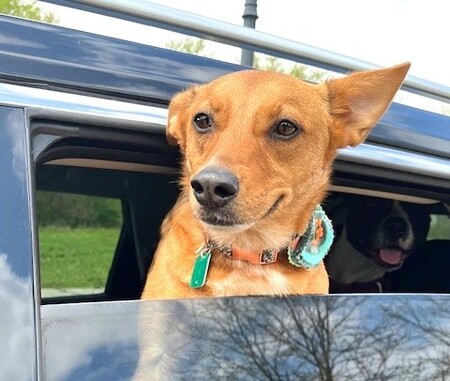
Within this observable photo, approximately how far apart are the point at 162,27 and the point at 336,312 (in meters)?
0.85

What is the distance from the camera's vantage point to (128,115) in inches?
63.0

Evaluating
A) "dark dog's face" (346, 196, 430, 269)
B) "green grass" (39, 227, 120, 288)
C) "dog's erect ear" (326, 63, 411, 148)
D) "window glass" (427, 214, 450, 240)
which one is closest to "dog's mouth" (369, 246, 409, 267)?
"dark dog's face" (346, 196, 430, 269)

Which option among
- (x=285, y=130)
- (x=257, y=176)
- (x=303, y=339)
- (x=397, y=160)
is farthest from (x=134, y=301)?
(x=397, y=160)

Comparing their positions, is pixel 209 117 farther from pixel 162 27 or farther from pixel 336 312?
pixel 336 312

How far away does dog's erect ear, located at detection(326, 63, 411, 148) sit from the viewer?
6.73ft

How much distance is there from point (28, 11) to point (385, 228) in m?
1.80

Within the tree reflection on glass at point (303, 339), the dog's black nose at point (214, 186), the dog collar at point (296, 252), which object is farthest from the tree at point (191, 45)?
the tree reflection on glass at point (303, 339)

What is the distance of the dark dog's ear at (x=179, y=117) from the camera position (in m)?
1.77

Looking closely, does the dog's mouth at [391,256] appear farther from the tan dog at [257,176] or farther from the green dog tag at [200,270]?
the green dog tag at [200,270]

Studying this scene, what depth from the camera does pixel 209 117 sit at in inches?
80.0

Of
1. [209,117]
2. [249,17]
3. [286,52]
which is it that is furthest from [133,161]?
[249,17]

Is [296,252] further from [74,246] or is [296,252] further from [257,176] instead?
[74,246]

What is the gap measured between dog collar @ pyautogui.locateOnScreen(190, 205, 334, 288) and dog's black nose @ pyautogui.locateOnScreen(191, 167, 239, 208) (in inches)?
7.3

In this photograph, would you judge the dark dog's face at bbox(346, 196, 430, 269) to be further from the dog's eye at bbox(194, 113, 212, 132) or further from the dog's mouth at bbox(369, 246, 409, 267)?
the dog's eye at bbox(194, 113, 212, 132)
